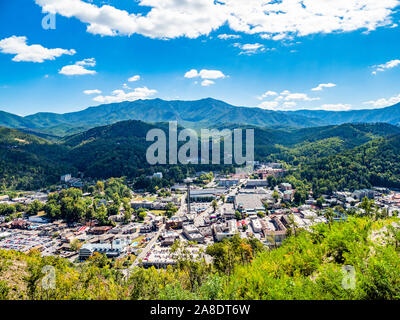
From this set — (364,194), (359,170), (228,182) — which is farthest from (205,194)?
(359,170)

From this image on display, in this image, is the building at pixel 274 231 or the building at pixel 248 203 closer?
the building at pixel 274 231

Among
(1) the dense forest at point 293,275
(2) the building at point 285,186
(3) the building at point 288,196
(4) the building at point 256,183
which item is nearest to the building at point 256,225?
(3) the building at point 288,196

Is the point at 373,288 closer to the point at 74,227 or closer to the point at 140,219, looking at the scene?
the point at 140,219

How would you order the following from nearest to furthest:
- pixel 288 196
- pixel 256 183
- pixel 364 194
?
1. pixel 364 194
2. pixel 288 196
3. pixel 256 183

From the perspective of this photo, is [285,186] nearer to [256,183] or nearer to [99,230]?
[256,183]

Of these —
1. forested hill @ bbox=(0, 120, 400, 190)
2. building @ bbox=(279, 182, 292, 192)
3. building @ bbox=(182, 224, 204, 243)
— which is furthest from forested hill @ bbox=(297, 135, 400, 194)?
building @ bbox=(182, 224, 204, 243)

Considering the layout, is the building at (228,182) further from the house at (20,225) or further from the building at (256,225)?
the house at (20,225)

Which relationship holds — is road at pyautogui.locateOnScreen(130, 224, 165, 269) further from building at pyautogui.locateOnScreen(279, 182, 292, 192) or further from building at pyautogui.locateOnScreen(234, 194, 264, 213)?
building at pyautogui.locateOnScreen(279, 182, 292, 192)

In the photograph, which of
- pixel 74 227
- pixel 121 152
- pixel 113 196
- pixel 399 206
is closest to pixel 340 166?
pixel 399 206

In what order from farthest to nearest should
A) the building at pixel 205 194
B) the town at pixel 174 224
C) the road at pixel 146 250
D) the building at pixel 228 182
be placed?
1. the building at pixel 228 182
2. the building at pixel 205 194
3. the town at pixel 174 224
4. the road at pixel 146 250
